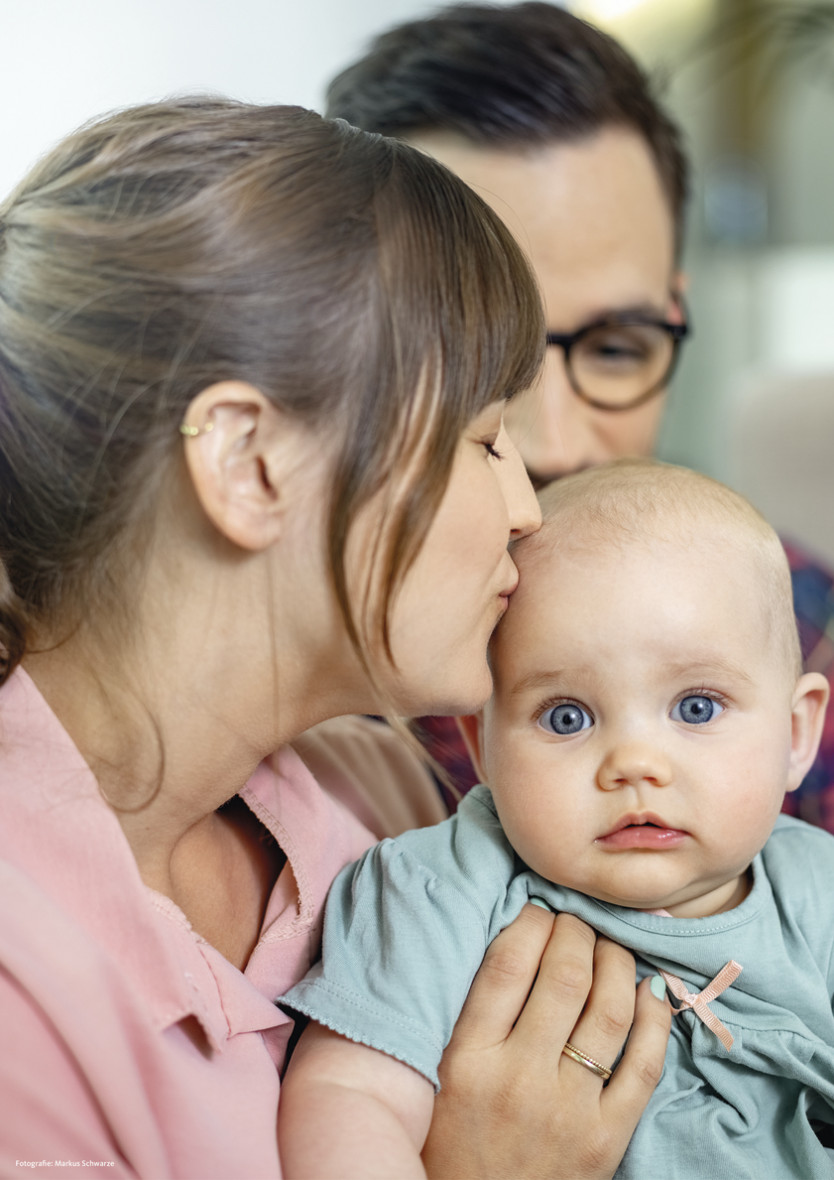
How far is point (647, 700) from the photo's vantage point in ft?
3.20

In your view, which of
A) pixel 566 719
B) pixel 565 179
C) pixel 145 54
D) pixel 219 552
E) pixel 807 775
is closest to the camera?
pixel 219 552

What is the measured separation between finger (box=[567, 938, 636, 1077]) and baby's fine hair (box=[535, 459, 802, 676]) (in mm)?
321

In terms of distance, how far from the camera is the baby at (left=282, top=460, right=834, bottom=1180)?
0.95m

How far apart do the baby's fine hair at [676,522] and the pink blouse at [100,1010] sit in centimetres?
47

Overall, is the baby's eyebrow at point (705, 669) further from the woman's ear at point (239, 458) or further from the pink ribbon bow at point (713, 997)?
the woman's ear at point (239, 458)

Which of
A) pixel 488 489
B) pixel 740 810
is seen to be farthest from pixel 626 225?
pixel 740 810

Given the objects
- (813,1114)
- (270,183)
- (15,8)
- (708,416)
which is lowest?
(708,416)

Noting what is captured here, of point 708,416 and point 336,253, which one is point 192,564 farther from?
point 708,416

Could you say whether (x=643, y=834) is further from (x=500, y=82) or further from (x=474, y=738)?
(x=500, y=82)

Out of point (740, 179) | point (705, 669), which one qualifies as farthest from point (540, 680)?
point (740, 179)

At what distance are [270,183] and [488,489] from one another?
0.29 meters

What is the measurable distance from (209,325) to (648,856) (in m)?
0.55

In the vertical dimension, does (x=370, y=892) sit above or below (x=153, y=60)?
below

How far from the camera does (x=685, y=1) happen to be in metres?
3.77
